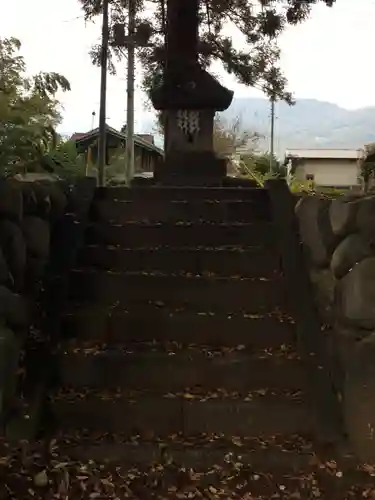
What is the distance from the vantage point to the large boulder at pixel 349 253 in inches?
136

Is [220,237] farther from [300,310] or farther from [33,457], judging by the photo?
[33,457]

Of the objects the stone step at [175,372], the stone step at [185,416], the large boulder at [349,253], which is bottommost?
the stone step at [185,416]

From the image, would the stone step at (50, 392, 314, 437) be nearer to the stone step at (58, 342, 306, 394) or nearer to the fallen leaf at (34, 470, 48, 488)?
the stone step at (58, 342, 306, 394)

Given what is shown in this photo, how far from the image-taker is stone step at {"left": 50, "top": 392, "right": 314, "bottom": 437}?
3.48 metres

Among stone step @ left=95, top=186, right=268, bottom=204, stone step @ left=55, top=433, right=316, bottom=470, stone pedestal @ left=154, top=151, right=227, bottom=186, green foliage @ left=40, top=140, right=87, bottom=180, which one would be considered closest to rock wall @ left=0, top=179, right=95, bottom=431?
stone step @ left=55, top=433, right=316, bottom=470

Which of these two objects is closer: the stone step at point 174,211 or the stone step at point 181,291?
the stone step at point 181,291

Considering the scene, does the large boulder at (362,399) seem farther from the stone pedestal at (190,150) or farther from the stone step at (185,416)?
the stone pedestal at (190,150)

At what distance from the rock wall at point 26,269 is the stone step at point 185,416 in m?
0.34

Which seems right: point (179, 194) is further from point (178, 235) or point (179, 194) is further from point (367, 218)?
point (367, 218)

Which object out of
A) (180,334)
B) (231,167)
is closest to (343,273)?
(180,334)

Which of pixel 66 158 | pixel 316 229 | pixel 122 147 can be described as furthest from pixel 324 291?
pixel 122 147

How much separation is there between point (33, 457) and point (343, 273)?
197 centimetres

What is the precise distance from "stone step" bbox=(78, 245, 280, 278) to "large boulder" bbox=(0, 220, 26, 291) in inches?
41.4

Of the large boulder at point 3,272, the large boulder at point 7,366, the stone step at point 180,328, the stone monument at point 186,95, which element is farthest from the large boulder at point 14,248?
the stone monument at point 186,95
